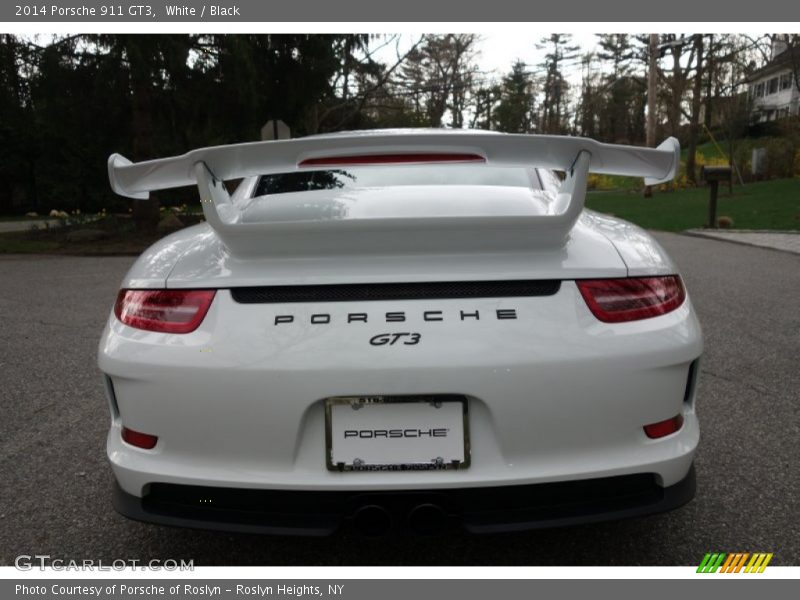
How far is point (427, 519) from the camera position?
1698 millimetres

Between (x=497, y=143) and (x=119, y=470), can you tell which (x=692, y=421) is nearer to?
(x=497, y=143)

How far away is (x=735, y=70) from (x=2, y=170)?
31.7 m

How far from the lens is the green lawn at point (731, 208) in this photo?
→ 1425 cm

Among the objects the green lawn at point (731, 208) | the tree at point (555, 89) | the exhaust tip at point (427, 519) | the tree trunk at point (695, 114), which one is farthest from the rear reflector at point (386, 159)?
the tree at point (555, 89)

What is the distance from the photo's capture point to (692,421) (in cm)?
191

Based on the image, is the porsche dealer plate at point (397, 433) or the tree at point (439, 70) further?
the tree at point (439, 70)

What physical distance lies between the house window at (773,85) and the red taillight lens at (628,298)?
65.6 metres

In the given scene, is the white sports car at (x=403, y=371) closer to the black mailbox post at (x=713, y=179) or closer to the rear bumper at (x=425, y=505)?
the rear bumper at (x=425, y=505)

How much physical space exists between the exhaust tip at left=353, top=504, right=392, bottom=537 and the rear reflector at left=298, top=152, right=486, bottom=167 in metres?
0.98

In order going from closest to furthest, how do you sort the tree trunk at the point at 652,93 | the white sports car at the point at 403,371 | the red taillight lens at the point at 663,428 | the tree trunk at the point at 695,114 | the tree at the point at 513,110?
the white sports car at the point at 403,371, the red taillight lens at the point at 663,428, the tree trunk at the point at 652,93, the tree trunk at the point at 695,114, the tree at the point at 513,110

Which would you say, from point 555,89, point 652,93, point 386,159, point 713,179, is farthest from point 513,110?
point 386,159

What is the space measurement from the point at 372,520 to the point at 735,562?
1.22 meters

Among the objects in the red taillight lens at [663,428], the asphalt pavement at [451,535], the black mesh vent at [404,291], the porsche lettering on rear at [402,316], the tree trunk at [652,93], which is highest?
the tree trunk at [652,93]

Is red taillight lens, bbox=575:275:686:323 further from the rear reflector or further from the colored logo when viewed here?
the colored logo
